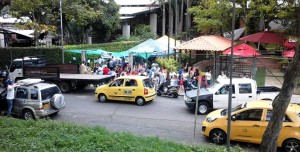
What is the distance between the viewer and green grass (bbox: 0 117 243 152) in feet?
26.9

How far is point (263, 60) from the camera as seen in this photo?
26.4 m

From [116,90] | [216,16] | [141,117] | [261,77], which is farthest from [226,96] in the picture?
[216,16]

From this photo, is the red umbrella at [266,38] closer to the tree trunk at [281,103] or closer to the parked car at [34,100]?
the parked car at [34,100]

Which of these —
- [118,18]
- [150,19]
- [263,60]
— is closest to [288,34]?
[263,60]

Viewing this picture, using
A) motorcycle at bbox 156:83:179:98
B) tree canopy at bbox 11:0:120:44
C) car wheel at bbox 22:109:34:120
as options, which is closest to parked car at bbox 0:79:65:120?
car wheel at bbox 22:109:34:120

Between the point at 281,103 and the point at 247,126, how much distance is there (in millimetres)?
3142

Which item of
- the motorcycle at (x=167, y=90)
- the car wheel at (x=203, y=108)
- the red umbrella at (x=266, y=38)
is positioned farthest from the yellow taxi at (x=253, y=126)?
the red umbrella at (x=266, y=38)

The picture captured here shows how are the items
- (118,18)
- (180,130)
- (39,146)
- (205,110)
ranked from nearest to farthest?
(39,146)
(180,130)
(205,110)
(118,18)

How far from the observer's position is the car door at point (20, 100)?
14.1m

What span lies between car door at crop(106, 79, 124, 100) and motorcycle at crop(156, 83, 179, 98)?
2986mm

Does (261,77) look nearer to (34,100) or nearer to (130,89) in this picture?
(130,89)

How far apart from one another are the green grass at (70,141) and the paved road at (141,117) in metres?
2.71

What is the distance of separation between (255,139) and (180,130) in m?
2.94

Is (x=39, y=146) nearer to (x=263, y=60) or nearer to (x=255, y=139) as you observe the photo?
(x=255, y=139)
